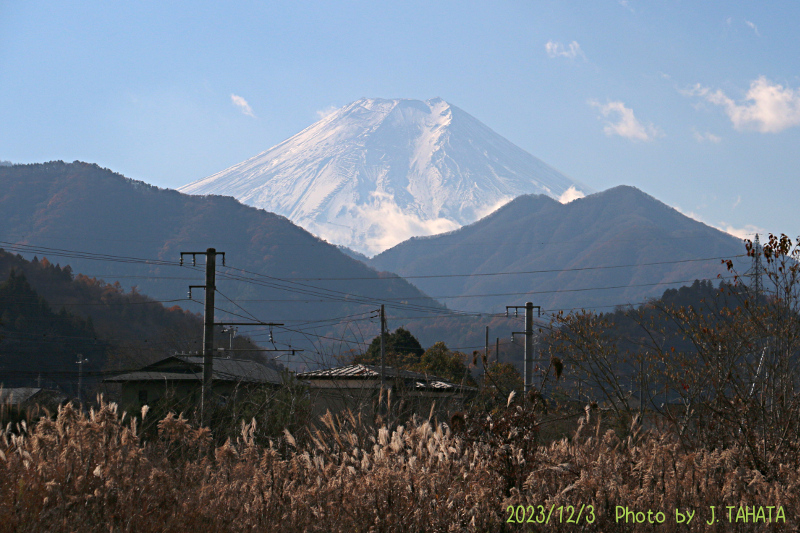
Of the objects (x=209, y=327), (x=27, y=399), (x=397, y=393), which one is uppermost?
(x=209, y=327)

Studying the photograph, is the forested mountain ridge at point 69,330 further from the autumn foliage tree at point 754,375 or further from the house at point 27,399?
the autumn foliage tree at point 754,375

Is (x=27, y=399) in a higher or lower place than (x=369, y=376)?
higher

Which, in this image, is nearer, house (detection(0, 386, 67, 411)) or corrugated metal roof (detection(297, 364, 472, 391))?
house (detection(0, 386, 67, 411))

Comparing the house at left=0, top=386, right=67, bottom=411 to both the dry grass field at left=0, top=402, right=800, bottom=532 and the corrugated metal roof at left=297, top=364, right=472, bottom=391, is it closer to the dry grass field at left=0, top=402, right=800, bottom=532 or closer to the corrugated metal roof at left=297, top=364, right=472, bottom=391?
the dry grass field at left=0, top=402, right=800, bottom=532

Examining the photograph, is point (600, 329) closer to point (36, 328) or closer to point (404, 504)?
point (404, 504)

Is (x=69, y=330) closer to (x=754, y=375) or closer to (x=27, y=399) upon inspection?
(x=27, y=399)

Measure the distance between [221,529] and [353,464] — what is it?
3.90ft

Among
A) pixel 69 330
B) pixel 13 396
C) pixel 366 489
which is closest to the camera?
pixel 366 489

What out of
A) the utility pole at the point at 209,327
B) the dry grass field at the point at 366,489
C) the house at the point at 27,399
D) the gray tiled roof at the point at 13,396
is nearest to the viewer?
the dry grass field at the point at 366,489

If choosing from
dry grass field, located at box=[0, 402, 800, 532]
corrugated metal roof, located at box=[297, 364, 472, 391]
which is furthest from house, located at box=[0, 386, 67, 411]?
corrugated metal roof, located at box=[297, 364, 472, 391]

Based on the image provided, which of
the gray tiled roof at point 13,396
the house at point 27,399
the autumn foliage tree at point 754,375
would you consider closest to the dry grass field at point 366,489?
the house at point 27,399

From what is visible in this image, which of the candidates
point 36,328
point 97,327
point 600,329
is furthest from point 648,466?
point 97,327

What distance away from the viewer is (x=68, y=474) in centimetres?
453

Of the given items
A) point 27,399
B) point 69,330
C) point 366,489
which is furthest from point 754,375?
point 69,330
